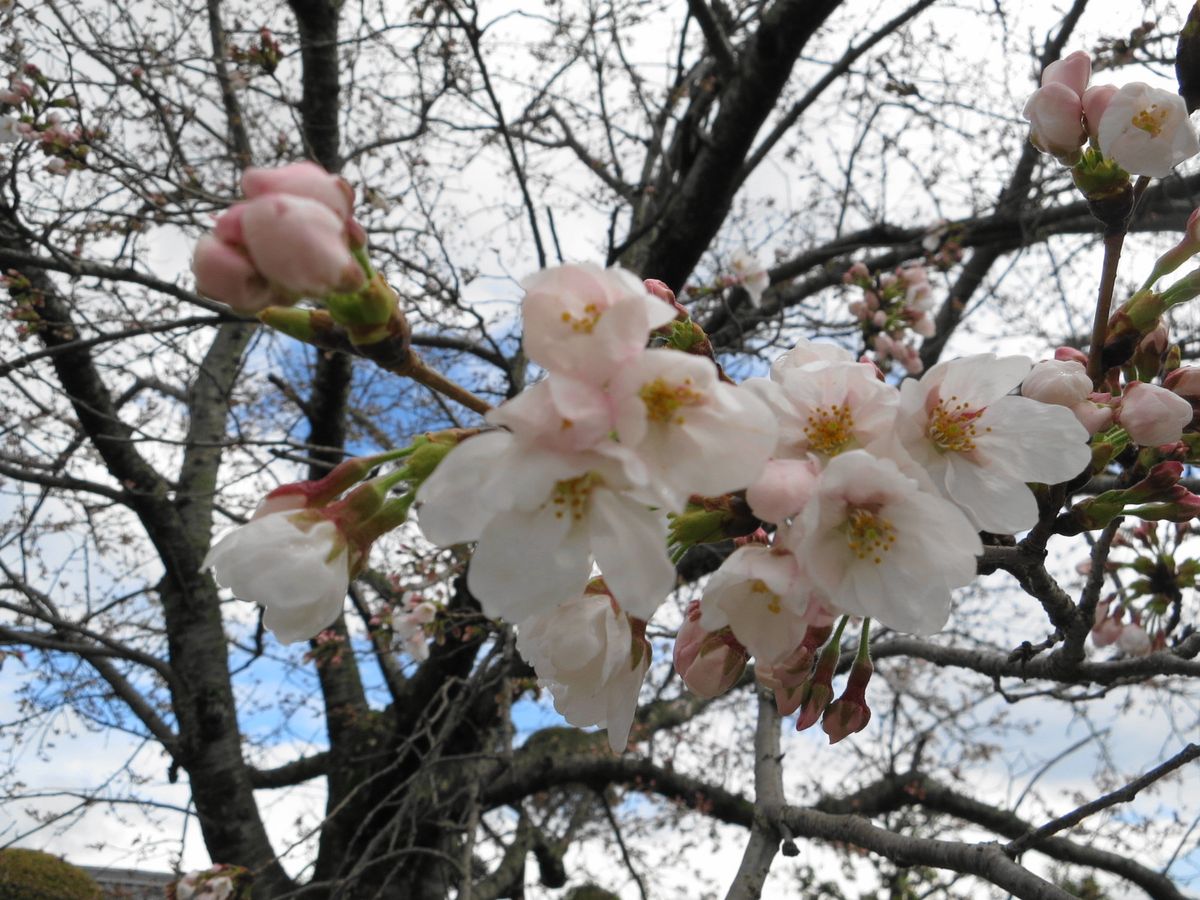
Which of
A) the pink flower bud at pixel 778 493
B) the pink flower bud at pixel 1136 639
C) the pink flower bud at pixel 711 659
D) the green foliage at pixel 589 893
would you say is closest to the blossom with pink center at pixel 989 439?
the pink flower bud at pixel 778 493

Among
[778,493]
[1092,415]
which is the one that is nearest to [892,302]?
[1092,415]

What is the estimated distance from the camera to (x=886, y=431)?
728mm

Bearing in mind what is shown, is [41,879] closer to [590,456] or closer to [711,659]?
[711,659]

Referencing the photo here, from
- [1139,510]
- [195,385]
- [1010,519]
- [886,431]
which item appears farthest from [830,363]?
[195,385]

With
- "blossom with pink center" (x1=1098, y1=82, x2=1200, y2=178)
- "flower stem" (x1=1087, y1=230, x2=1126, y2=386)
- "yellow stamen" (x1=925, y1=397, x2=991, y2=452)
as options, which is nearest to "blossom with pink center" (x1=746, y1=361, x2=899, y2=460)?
"yellow stamen" (x1=925, y1=397, x2=991, y2=452)

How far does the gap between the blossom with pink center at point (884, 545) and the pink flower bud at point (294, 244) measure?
409 mm

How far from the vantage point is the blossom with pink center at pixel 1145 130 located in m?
0.91

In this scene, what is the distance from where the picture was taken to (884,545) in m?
0.71

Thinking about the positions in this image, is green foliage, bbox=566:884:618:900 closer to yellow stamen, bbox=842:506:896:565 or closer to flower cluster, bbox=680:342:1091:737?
flower cluster, bbox=680:342:1091:737

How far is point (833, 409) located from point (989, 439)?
191mm

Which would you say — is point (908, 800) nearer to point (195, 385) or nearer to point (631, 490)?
point (631, 490)

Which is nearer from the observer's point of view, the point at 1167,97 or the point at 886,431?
the point at 886,431

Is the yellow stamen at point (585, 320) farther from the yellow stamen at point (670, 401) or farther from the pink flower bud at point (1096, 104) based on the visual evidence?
the pink flower bud at point (1096, 104)

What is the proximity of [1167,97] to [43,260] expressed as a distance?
11.8ft
